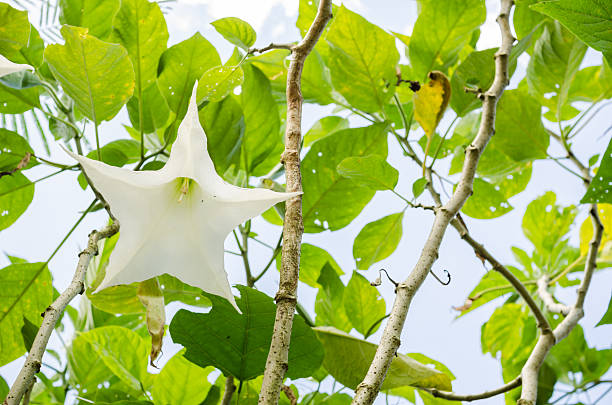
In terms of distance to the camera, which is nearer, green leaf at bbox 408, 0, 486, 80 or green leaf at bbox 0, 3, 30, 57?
green leaf at bbox 0, 3, 30, 57

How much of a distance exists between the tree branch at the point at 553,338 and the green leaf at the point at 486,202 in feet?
0.47

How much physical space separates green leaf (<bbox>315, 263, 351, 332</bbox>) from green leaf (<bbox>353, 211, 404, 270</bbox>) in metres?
0.05

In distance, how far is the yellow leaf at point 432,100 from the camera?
1.85 feet

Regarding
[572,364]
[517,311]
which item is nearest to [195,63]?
[517,311]

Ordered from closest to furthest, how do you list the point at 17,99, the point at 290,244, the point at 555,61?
the point at 290,244, the point at 17,99, the point at 555,61

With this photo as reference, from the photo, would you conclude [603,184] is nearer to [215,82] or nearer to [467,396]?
[467,396]

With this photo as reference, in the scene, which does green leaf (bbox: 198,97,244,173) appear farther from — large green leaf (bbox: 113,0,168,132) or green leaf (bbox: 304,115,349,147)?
green leaf (bbox: 304,115,349,147)

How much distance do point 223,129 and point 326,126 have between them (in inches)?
15.5

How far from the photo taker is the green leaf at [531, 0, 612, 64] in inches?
17.2

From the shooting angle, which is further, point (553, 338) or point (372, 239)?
point (372, 239)

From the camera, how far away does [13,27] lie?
1.79ft

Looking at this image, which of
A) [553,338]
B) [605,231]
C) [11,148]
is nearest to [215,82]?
[11,148]

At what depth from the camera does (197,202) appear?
1.32 ft

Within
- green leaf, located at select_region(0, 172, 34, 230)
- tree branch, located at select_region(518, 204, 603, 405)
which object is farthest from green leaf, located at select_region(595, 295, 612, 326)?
green leaf, located at select_region(0, 172, 34, 230)
